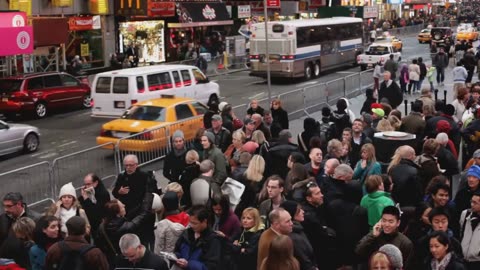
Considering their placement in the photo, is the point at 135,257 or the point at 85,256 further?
the point at 85,256

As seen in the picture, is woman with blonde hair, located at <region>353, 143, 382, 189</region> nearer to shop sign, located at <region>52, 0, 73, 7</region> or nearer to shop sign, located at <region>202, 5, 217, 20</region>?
shop sign, located at <region>52, 0, 73, 7</region>

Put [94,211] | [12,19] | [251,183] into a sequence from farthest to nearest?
[12,19] < [251,183] < [94,211]

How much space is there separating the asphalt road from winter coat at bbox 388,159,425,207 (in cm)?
752

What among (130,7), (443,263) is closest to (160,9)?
(130,7)

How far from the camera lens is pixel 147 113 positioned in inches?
731

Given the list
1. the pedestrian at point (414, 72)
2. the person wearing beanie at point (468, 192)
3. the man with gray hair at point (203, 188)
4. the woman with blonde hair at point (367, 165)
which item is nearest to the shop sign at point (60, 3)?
the pedestrian at point (414, 72)

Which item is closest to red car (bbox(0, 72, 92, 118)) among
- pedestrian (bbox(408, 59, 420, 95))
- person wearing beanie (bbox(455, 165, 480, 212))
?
pedestrian (bbox(408, 59, 420, 95))

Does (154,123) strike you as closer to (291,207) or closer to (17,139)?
(17,139)

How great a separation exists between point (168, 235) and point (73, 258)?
48.2 inches

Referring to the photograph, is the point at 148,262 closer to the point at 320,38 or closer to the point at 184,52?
the point at 320,38

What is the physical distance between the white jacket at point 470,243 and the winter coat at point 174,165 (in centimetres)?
479

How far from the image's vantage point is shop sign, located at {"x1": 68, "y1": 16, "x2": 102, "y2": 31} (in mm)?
37969

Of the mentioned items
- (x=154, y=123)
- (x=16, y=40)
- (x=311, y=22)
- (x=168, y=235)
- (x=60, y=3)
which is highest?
(x=60, y=3)

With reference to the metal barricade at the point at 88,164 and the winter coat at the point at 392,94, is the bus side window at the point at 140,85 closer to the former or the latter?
the metal barricade at the point at 88,164
